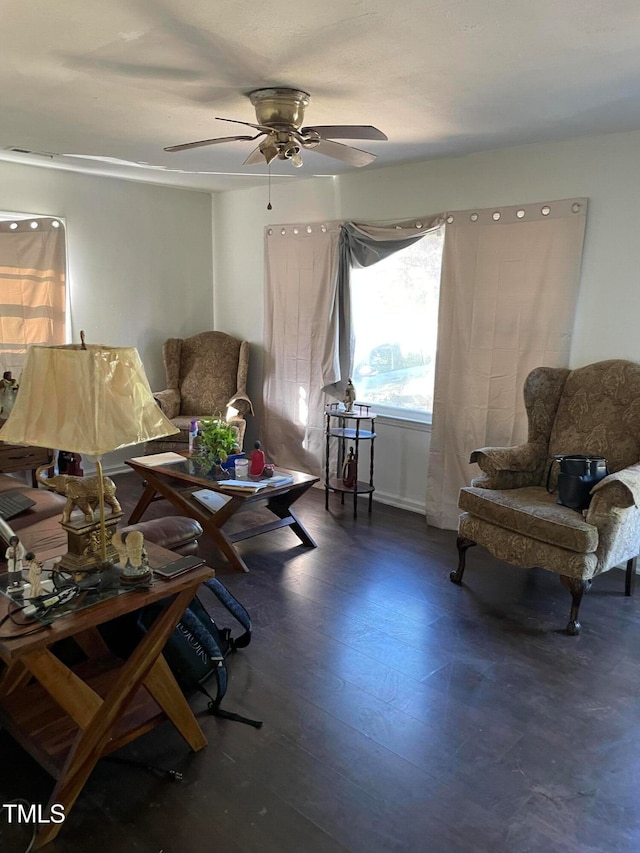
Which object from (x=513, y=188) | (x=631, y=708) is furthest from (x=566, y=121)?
(x=631, y=708)

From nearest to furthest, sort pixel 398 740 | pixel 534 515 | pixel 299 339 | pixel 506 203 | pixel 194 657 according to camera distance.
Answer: pixel 398 740, pixel 194 657, pixel 534 515, pixel 506 203, pixel 299 339

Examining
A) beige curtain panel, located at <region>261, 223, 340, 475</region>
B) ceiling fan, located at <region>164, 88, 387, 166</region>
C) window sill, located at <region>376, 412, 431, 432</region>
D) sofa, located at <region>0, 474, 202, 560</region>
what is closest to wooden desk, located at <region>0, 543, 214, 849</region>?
sofa, located at <region>0, 474, 202, 560</region>

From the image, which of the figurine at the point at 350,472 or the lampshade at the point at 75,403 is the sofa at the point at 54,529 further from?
the figurine at the point at 350,472

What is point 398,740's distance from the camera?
2.11 m

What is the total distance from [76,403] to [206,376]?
382 centimetres

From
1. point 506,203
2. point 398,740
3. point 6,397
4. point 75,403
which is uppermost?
point 506,203

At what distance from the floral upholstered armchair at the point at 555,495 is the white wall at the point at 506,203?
0.29m

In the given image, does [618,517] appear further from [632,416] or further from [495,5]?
[495,5]

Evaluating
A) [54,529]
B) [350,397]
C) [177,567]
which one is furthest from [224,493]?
[177,567]

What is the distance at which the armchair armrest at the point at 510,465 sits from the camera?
3.35m

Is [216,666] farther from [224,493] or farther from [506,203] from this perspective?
[506,203]

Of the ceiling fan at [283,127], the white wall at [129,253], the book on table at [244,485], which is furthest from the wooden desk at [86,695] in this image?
the white wall at [129,253]

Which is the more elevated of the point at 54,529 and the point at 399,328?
the point at 399,328

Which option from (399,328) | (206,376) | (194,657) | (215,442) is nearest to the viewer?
(194,657)
